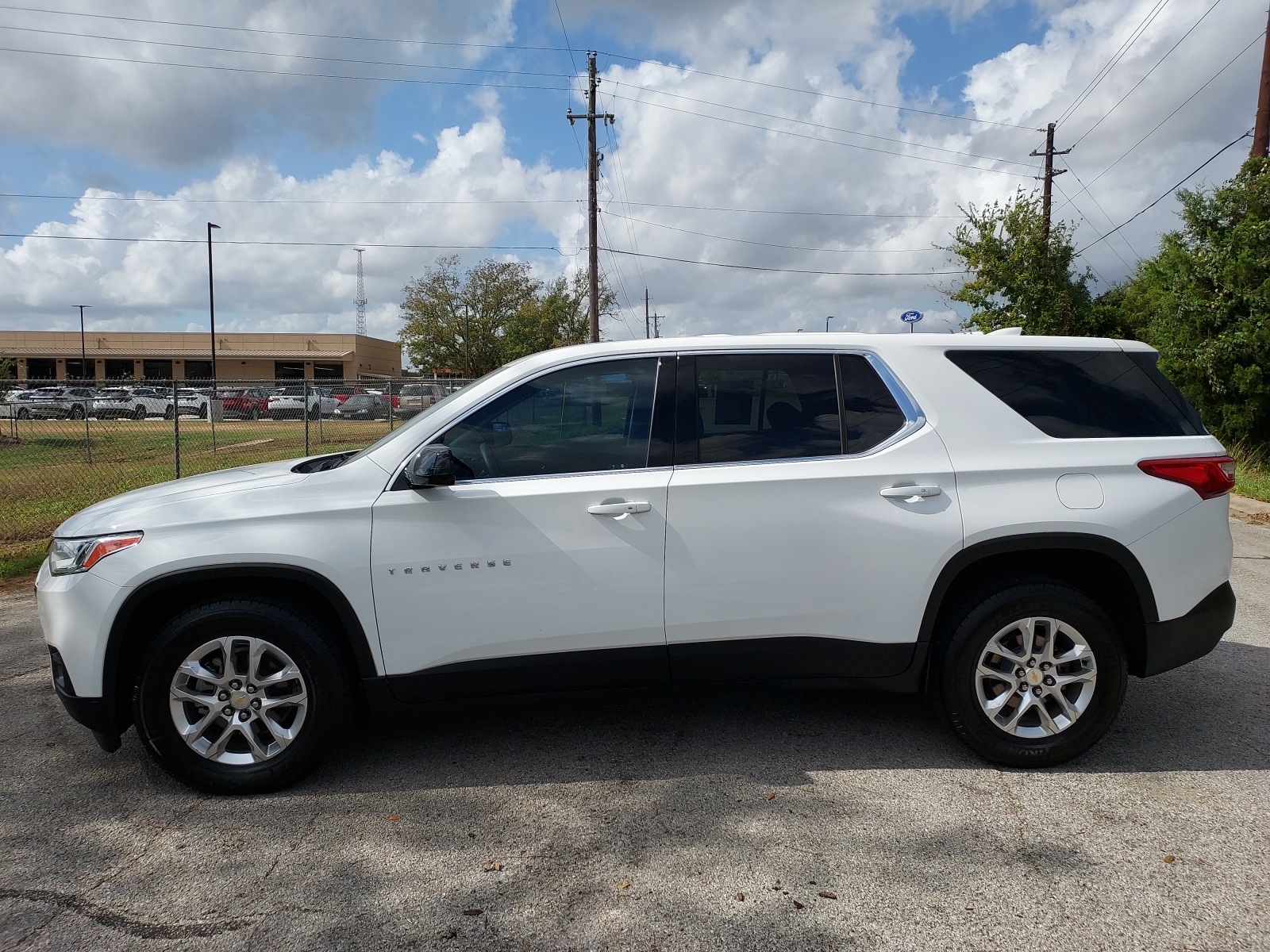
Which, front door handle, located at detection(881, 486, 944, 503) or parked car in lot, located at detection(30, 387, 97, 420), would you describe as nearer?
front door handle, located at detection(881, 486, 944, 503)

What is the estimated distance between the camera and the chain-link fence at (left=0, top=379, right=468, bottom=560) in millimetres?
9789

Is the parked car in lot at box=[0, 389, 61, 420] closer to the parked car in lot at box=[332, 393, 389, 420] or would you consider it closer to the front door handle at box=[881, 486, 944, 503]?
the parked car in lot at box=[332, 393, 389, 420]

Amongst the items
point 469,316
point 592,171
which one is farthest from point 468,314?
point 592,171

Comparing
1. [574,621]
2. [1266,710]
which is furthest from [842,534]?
[1266,710]

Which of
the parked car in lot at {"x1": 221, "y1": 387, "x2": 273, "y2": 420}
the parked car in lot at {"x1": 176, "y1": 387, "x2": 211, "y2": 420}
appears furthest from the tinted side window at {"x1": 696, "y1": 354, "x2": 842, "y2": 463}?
the parked car in lot at {"x1": 221, "y1": 387, "x2": 273, "y2": 420}

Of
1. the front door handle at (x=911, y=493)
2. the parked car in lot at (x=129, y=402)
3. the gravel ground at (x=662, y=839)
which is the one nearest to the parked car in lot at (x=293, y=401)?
the parked car in lot at (x=129, y=402)

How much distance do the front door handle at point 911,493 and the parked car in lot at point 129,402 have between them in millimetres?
9437

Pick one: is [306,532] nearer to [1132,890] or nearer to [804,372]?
[804,372]

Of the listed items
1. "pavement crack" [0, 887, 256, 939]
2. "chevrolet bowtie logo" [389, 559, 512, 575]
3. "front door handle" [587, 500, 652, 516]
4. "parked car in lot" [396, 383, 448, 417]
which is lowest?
"pavement crack" [0, 887, 256, 939]

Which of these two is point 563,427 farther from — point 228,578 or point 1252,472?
point 1252,472

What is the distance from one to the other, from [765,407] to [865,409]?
0.43 metres

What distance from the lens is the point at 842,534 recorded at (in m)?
3.61

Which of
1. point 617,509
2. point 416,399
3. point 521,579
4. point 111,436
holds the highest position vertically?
point 416,399

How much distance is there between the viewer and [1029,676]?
3697 millimetres
